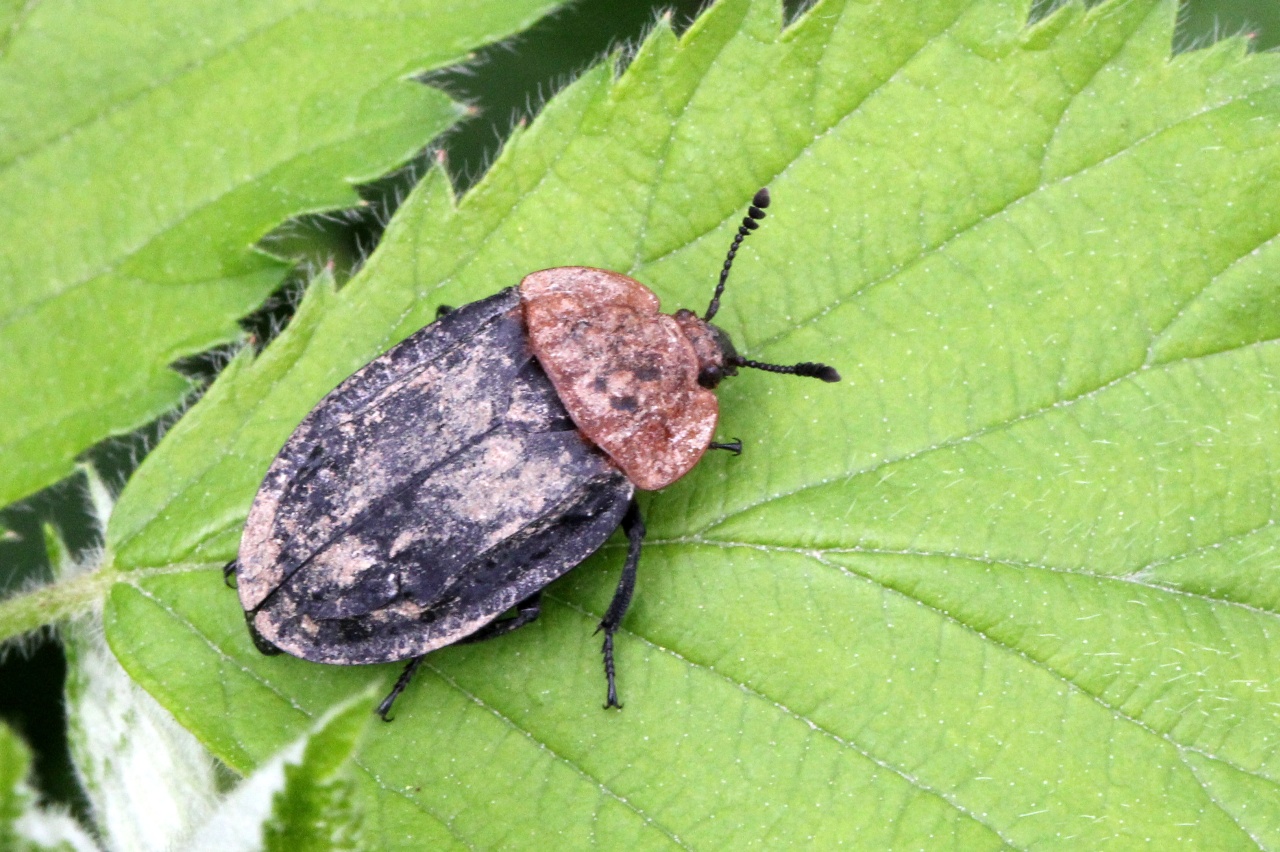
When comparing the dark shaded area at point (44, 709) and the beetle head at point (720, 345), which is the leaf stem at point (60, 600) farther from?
the beetle head at point (720, 345)

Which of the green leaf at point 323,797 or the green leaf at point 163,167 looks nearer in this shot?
the green leaf at point 323,797

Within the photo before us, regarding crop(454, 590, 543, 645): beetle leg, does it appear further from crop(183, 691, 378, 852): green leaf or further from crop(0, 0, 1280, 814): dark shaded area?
crop(0, 0, 1280, 814): dark shaded area

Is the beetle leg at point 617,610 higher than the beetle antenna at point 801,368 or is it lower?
lower

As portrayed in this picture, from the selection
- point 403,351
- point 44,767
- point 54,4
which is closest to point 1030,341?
point 403,351

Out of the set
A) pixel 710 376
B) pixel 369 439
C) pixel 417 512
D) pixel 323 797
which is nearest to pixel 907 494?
pixel 710 376

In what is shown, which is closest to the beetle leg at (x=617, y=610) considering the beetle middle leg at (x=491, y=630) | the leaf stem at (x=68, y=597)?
the beetle middle leg at (x=491, y=630)

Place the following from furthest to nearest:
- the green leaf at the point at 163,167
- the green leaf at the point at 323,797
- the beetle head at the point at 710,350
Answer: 1. the green leaf at the point at 163,167
2. the beetle head at the point at 710,350
3. the green leaf at the point at 323,797

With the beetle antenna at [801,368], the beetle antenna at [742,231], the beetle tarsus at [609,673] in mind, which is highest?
the beetle antenna at [742,231]

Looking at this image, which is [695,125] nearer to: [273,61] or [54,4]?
[273,61]
